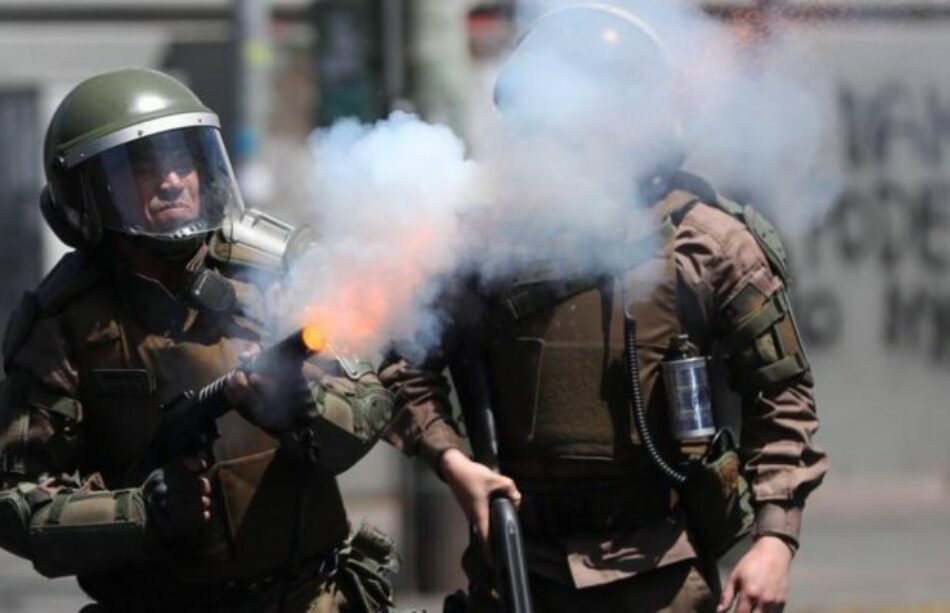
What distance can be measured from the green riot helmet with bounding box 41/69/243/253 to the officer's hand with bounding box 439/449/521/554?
0.74m

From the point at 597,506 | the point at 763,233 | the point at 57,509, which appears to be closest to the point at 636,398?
the point at 597,506

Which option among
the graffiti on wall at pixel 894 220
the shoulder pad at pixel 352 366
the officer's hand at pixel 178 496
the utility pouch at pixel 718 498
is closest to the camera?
the officer's hand at pixel 178 496

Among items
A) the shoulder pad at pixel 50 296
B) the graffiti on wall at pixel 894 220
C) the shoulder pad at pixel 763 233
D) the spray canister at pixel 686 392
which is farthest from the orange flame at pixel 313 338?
the graffiti on wall at pixel 894 220

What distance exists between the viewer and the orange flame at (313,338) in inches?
158

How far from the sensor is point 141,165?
4.41 m

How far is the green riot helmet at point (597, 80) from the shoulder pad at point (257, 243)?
0.54 meters

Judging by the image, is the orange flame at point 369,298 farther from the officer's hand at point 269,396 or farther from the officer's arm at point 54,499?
the officer's arm at point 54,499

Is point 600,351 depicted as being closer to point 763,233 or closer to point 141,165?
point 763,233

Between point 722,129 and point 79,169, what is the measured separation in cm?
143

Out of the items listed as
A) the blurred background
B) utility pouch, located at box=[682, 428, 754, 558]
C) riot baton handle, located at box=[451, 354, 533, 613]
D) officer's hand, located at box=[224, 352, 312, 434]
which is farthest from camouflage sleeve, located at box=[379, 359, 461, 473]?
the blurred background

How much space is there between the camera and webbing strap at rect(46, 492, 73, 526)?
428cm

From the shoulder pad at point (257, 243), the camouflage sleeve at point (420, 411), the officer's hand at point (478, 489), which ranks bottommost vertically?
the officer's hand at point (478, 489)

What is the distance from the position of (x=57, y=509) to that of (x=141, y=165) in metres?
0.72

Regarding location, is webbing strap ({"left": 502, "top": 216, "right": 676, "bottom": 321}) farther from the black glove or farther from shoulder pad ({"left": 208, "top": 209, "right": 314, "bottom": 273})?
the black glove
